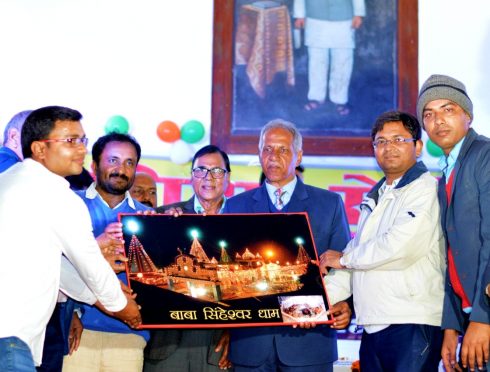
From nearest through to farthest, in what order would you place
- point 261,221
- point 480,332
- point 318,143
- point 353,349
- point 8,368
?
point 8,368 → point 480,332 → point 261,221 → point 353,349 → point 318,143

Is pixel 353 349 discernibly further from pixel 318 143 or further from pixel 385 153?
pixel 385 153

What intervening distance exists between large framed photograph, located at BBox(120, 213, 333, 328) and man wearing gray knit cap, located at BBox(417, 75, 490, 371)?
24.3 inches

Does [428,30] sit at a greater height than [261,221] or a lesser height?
greater

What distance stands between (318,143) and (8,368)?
3982mm

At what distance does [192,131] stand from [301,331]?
114 inches

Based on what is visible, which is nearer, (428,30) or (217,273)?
(217,273)

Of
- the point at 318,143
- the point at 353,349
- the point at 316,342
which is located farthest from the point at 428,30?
the point at 316,342

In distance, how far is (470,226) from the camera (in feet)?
9.82

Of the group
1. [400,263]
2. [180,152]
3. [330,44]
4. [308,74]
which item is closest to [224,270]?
[400,263]

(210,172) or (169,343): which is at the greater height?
(210,172)

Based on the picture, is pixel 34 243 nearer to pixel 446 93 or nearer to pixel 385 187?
pixel 385 187

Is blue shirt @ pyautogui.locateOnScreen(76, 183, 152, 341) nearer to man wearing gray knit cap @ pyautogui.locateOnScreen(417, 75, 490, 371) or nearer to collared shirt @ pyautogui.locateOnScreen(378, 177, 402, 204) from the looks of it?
collared shirt @ pyautogui.locateOnScreen(378, 177, 402, 204)

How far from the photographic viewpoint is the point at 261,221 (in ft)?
11.9

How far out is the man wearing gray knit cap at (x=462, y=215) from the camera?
2.90 m
